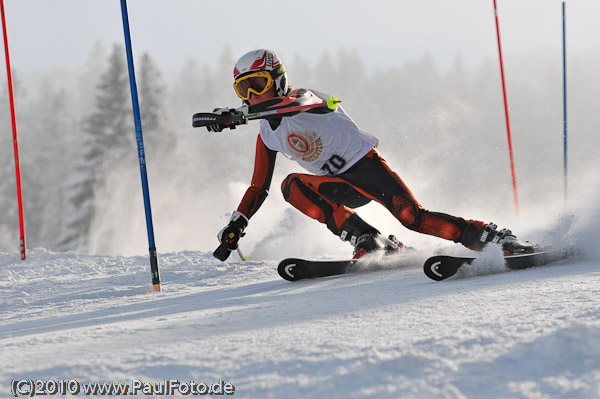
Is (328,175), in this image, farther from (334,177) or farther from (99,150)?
(99,150)

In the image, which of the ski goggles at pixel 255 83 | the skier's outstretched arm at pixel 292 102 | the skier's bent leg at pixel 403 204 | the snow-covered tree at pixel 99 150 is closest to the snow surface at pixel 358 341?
the skier's bent leg at pixel 403 204

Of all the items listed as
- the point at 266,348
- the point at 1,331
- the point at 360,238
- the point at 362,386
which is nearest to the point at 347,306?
the point at 266,348

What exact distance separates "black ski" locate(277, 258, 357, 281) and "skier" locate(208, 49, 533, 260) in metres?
0.21

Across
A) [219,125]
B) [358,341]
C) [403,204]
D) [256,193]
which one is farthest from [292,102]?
[358,341]

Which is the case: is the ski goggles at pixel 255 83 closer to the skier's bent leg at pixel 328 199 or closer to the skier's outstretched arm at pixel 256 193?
the skier's outstretched arm at pixel 256 193

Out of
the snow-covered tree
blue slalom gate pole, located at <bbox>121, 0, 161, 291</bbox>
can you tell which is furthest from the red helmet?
the snow-covered tree

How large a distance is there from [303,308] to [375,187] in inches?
57.6

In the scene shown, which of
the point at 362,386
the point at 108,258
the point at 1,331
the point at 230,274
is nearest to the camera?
the point at 362,386

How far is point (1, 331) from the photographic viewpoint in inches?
94.7

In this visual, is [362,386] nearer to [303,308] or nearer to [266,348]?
[266,348]

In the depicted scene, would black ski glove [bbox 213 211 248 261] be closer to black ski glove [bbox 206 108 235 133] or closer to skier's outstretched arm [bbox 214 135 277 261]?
skier's outstretched arm [bbox 214 135 277 261]

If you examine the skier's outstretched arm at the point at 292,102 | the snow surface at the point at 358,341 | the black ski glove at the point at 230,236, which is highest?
the skier's outstretched arm at the point at 292,102

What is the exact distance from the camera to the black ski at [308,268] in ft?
11.0

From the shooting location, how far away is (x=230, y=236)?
11.5 feet
